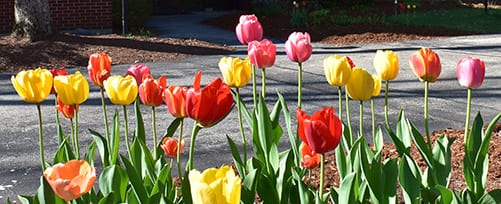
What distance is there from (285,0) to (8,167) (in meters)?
17.9

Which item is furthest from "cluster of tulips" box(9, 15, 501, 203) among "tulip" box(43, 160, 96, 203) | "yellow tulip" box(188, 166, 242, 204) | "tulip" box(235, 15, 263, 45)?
"yellow tulip" box(188, 166, 242, 204)

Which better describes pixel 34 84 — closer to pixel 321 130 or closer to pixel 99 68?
pixel 99 68

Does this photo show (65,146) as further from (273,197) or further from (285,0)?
(285,0)

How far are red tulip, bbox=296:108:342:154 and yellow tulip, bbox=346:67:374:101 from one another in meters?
0.53

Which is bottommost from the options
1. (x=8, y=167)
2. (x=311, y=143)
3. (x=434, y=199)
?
(x=8, y=167)

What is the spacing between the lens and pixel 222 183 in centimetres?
199

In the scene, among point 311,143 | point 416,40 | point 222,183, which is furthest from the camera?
point 416,40

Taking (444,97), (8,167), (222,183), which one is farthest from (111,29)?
(222,183)

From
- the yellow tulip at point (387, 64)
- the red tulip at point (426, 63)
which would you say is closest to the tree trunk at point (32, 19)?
the yellow tulip at point (387, 64)

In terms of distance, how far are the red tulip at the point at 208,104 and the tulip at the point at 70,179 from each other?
396 mm

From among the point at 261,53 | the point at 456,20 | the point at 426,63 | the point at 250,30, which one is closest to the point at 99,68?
the point at 261,53

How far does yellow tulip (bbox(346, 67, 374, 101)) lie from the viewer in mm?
3098

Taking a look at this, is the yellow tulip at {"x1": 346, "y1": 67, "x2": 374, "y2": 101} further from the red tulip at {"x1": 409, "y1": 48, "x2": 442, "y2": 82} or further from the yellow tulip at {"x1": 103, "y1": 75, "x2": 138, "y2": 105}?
the yellow tulip at {"x1": 103, "y1": 75, "x2": 138, "y2": 105}

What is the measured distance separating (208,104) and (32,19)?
1245 cm
